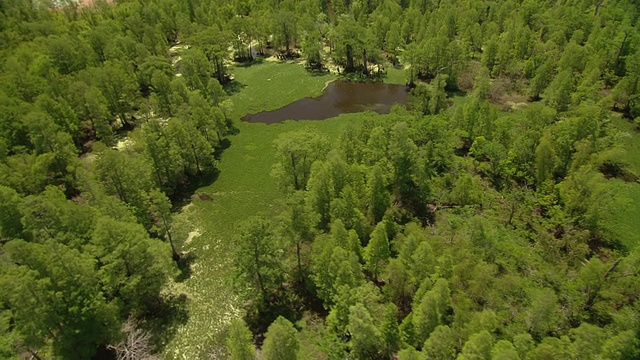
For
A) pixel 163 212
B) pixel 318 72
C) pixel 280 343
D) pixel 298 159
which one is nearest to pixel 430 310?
pixel 280 343

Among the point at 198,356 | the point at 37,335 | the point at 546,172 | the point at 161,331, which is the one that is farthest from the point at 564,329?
the point at 37,335

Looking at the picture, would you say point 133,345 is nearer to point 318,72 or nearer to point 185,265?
point 185,265

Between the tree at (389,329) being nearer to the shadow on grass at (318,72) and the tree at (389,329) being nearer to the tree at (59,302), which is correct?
the tree at (59,302)

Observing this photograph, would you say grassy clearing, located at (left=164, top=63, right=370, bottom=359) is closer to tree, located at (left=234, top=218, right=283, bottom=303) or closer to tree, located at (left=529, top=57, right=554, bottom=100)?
tree, located at (left=234, top=218, right=283, bottom=303)

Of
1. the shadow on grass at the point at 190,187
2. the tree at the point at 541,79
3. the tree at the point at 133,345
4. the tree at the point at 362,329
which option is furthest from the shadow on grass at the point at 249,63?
the tree at the point at 362,329

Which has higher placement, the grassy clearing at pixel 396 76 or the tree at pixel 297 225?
the grassy clearing at pixel 396 76

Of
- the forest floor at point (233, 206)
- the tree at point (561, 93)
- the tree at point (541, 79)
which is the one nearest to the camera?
the forest floor at point (233, 206)
